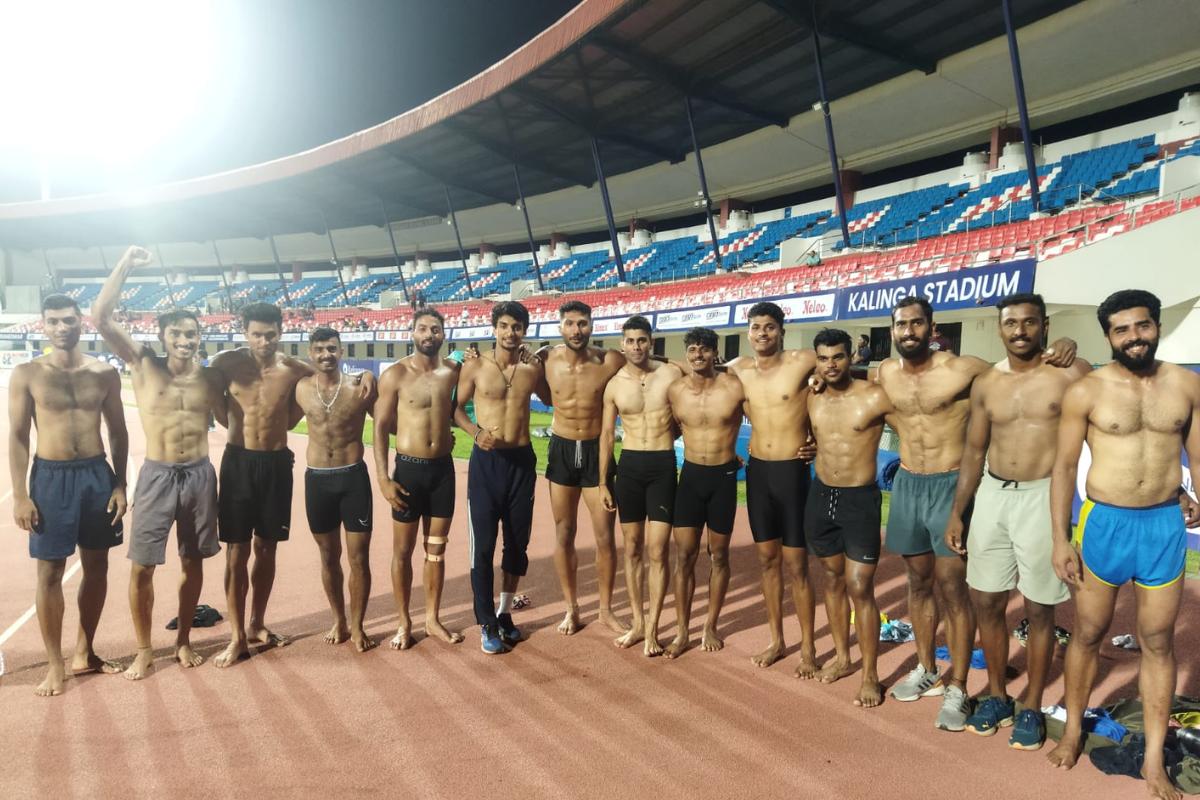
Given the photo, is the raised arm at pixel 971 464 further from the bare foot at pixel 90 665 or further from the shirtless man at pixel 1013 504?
the bare foot at pixel 90 665

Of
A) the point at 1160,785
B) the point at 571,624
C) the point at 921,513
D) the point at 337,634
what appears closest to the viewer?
the point at 1160,785

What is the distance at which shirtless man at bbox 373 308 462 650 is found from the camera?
14.6 ft

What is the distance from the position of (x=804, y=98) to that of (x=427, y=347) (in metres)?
21.3

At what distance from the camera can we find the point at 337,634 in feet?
14.6

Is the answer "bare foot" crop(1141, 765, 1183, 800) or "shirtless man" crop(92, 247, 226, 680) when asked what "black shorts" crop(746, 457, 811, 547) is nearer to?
"bare foot" crop(1141, 765, 1183, 800)

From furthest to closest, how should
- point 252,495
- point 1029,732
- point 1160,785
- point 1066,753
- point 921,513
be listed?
point 252,495
point 921,513
point 1029,732
point 1066,753
point 1160,785

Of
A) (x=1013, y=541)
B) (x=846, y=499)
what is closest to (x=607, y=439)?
(x=846, y=499)

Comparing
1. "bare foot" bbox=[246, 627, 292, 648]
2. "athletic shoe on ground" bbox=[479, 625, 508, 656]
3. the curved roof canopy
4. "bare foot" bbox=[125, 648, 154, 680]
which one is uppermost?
the curved roof canopy

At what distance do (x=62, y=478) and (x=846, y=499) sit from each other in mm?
4518

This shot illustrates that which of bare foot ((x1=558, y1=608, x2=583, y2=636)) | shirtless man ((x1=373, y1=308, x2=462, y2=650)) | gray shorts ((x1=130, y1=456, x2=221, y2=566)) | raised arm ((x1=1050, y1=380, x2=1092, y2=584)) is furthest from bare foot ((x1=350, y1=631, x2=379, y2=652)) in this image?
raised arm ((x1=1050, y1=380, x2=1092, y2=584))

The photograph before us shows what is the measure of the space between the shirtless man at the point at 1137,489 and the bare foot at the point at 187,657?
15.5 feet

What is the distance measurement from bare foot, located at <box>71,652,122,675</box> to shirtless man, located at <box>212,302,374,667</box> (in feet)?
1.94

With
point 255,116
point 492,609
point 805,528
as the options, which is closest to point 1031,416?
point 805,528

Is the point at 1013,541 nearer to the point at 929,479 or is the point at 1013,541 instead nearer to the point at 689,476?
the point at 929,479
